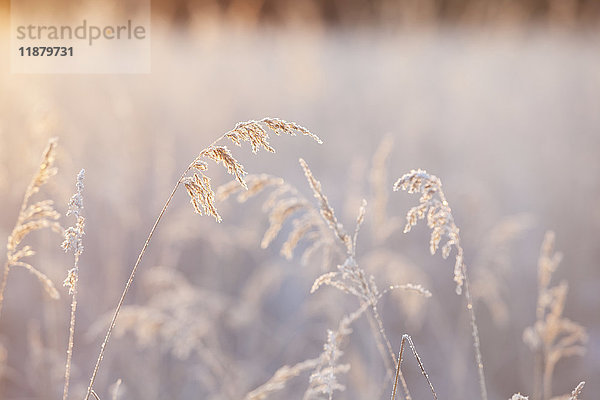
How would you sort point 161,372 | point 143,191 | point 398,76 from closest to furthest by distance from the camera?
1. point 161,372
2. point 143,191
3. point 398,76

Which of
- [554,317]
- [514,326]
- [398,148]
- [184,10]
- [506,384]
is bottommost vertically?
[506,384]

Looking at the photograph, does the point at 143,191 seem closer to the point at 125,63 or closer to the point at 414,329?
the point at 414,329

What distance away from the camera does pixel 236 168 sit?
1243 mm

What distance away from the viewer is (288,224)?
404cm

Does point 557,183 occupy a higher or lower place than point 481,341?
higher

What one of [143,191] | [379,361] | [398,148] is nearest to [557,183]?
[398,148]

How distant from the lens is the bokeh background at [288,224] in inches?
114

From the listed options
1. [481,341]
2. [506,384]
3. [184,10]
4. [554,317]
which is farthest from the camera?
[184,10]

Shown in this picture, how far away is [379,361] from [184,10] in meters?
11.0

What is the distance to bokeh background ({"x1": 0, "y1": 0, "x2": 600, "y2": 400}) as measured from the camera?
2.89 meters

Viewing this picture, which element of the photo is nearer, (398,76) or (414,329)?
(414,329)

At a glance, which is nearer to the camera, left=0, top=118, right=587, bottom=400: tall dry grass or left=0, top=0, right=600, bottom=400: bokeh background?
left=0, top=118, right=587, bottom=400: tall dry grass

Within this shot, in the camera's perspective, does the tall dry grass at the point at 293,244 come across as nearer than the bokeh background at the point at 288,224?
Yes

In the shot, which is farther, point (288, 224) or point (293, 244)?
point (288, 224)
